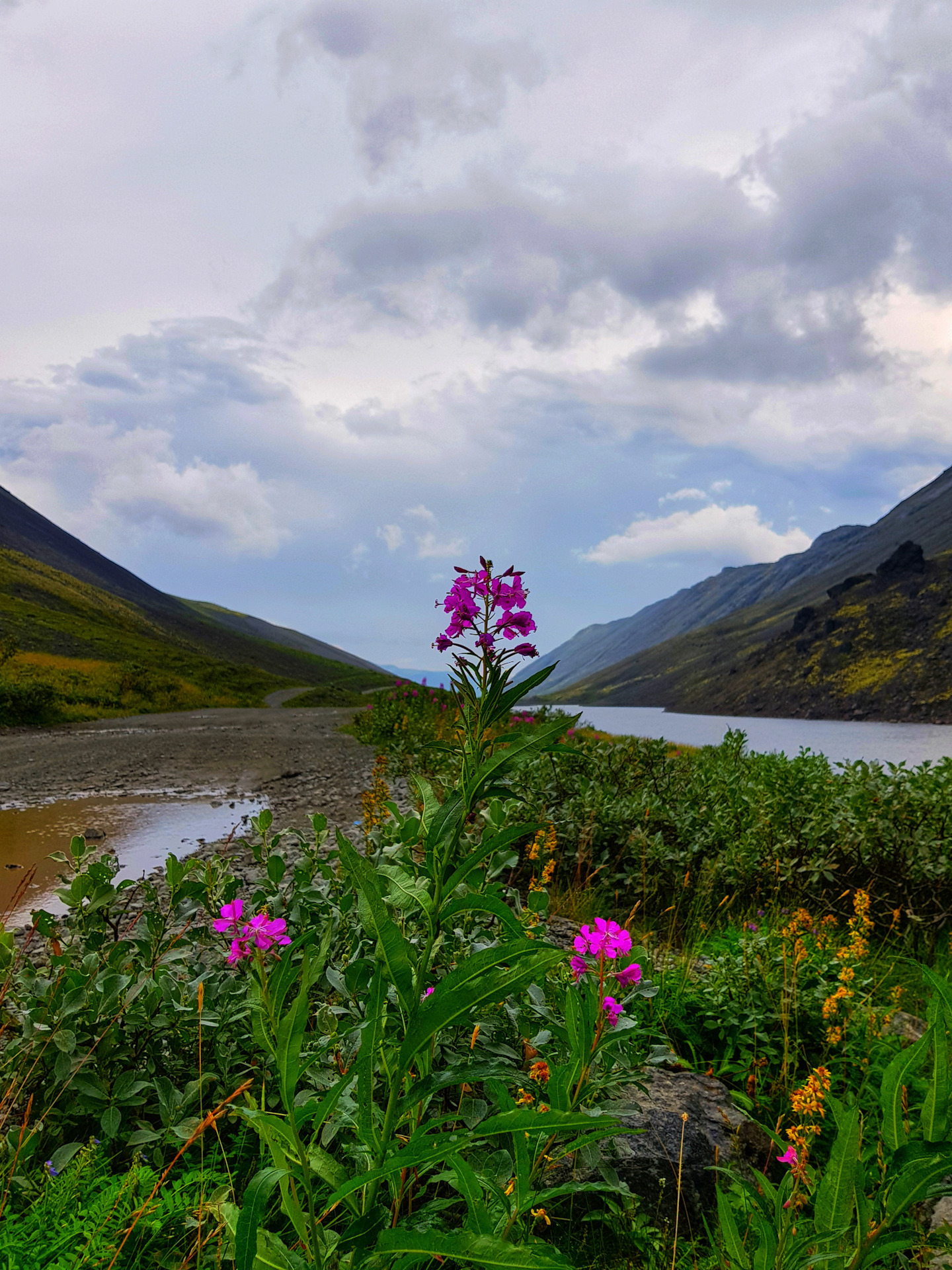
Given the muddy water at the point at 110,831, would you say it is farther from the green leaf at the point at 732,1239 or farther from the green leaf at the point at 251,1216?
the green leaf at the point at 732,1239

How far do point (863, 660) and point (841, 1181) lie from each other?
118m

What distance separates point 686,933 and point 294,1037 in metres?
5.16

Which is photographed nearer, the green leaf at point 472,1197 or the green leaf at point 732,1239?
the green leaf at point 472,1197

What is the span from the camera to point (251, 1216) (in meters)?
1.26

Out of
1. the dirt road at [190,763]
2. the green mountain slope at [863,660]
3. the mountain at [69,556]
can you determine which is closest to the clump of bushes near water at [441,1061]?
the dirt road at [190,763]

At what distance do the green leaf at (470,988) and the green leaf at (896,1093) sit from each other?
3.17 feet

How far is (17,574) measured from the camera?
77.7m

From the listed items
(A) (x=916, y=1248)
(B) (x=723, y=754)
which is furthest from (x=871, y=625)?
(A) (x=916, y=1248)

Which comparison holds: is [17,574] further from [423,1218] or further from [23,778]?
[423,1218]

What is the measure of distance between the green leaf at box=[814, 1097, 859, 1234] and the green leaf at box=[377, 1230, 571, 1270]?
2.49 feet

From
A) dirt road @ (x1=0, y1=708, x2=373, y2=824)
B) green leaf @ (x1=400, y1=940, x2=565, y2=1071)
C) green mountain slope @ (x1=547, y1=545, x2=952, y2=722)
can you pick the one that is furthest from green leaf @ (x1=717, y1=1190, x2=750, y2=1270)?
green mountain slope @ (x1=547, y1=545, x2=952, y2=722)

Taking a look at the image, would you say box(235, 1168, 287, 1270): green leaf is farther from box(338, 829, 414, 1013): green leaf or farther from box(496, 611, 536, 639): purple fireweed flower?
box(496, 611, 536, 639): purple fireweed flower

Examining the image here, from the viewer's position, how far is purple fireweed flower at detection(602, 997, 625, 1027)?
6.90 ft

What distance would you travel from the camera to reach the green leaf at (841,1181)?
4.98 ft
